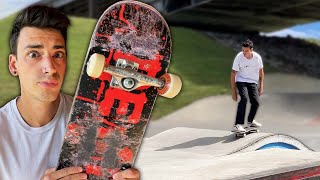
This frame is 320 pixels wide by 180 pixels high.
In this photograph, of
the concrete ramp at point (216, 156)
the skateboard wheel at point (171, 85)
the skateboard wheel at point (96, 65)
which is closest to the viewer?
the skateboard wheel at point (96, 65)

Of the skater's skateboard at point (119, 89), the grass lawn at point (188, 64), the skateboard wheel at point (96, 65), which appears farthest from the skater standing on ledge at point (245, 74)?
the grass lawn at point (188, 64)

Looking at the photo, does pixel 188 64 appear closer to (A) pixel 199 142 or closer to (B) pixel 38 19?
(A) pixel 199 142

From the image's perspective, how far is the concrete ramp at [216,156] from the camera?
3926mm

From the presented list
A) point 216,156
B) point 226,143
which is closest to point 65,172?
point 216,156

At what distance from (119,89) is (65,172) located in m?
0.34

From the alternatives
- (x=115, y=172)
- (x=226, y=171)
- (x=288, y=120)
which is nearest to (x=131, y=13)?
(x=115, y=172)

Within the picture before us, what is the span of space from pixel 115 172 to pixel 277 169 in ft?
8.65

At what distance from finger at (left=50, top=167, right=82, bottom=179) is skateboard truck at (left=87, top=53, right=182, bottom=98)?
0.33 metres

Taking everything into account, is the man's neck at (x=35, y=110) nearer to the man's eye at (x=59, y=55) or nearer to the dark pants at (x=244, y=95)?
the man's eye at (x=59, y=55)

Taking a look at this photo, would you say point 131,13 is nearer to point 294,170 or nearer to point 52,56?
point 52,56

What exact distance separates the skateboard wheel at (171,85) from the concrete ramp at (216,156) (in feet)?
3.83

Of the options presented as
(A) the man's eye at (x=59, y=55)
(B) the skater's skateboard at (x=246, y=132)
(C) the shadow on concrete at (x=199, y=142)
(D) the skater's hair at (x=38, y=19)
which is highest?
(D) the skater's hair at (x=38, y=19)

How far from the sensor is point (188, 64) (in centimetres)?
1952

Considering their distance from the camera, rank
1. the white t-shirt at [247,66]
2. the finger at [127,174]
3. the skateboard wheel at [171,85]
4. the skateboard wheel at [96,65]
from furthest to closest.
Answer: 1. the white t-shirt at [247,66]
2. the finger at [127,174]
3. the skateboard wheel at [171,85]
4. the skateboard wheel at [96,65]
